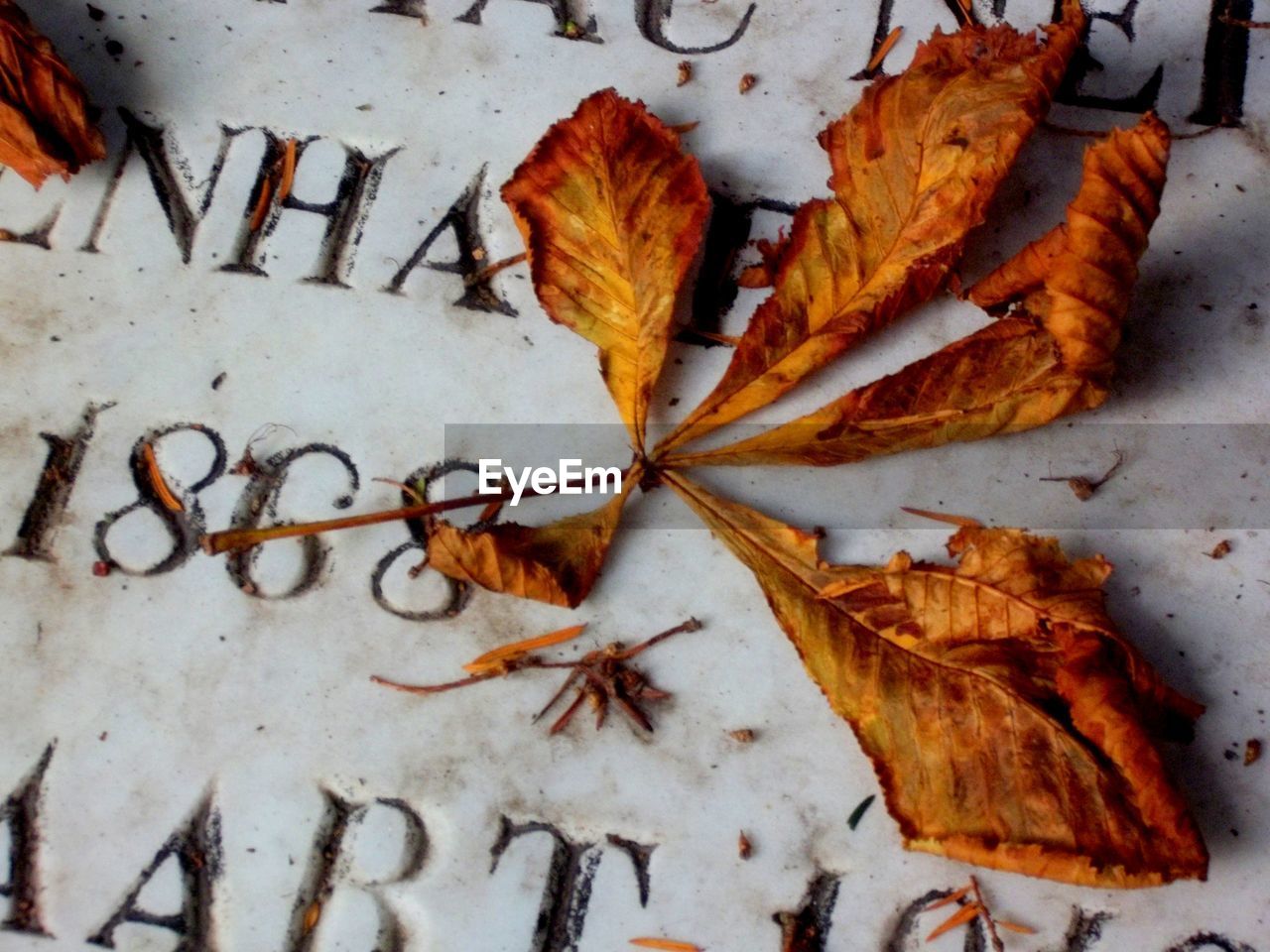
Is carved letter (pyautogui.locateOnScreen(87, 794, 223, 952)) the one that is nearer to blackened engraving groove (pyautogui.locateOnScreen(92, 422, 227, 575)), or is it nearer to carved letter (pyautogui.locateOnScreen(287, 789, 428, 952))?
carved letter (pyautogui.locateOnScreen(287, 789, 428, 952))

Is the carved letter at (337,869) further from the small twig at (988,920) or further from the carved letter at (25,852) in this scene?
the small twig at (988,920)

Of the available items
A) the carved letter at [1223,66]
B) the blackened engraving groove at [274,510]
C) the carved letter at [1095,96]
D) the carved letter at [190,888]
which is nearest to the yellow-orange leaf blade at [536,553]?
the blackened engraving groove at [274,510]

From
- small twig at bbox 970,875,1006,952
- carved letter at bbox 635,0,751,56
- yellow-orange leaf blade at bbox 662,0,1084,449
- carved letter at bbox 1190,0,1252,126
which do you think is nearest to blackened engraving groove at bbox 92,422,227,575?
yellow-orange leaf blade at bbox 662,0,1084,449

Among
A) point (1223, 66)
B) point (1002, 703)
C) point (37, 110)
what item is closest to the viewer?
point (1002, 703)

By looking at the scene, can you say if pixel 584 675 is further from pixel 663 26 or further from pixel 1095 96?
pixel 1095 96

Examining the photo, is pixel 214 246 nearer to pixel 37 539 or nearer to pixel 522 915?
pixel 37 539

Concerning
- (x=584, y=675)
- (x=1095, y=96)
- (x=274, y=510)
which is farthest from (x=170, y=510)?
(x=1095, y=96)

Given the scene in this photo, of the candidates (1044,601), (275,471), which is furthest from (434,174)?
(1044,601)

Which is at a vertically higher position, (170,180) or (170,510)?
(170,180)
